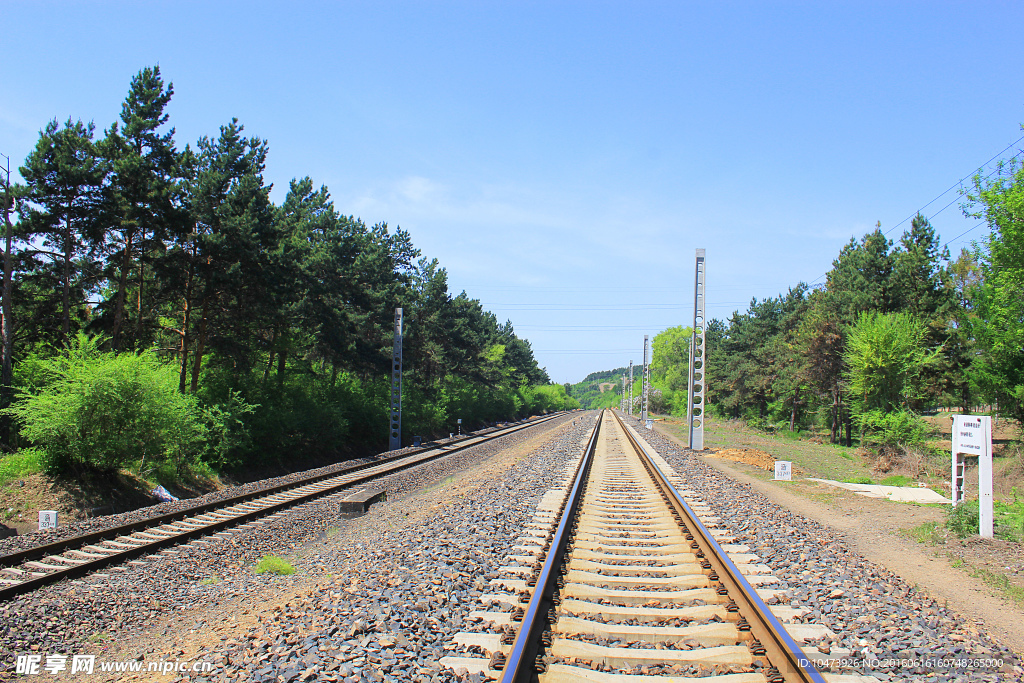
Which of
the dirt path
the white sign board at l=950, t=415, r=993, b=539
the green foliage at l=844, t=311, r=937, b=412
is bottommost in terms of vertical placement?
the dirt path

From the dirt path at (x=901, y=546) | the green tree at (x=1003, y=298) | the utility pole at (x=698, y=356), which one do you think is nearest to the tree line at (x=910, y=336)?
the green tree at (x=1003, y=298)

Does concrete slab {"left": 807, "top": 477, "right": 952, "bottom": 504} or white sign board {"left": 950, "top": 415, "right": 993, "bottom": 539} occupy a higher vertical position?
white sign board {"left": 950, "top": 415, "right": 993, "bottom": 539}

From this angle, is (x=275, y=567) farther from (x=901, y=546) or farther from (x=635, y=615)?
(x=901, y=546)

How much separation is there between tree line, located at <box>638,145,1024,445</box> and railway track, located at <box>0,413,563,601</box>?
22.1m

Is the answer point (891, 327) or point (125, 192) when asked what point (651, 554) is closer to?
point (125, 192)

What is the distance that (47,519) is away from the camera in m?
10.3

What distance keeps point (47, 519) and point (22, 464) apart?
4.00 metres

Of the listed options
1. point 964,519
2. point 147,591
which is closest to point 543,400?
point 964,519

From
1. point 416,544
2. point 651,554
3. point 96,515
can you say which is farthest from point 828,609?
point 96,515

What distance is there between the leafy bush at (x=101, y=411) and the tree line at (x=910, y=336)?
25.1m

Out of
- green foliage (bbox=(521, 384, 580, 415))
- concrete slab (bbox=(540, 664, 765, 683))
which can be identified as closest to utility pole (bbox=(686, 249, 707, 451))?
concrete slab (bbox=(540, 664, 765, 683))

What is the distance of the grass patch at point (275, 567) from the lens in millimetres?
7961

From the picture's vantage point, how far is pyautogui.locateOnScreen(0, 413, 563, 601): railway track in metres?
7.57

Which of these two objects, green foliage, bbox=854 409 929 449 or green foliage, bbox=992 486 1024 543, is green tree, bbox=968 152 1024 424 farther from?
green foliage, bbox=992 486 1024 543
